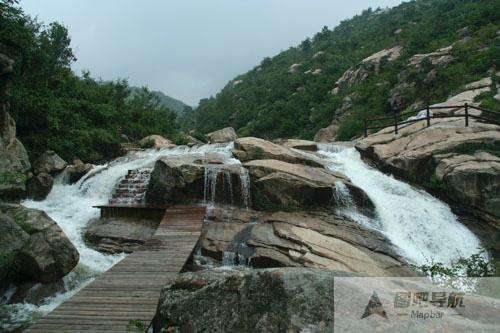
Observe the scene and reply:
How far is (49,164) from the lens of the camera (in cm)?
1688

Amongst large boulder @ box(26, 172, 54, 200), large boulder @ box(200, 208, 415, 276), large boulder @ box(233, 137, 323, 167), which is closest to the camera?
large boulder @ box(200, 208, 415, 276)

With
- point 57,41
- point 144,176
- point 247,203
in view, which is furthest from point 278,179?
point 57,41

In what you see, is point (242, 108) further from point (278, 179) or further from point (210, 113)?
point (278, 179)

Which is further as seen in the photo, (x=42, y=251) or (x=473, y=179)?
(x=473, y=179)

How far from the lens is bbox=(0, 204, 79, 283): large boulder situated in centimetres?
822

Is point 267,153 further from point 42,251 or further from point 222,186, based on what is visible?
point 42,251

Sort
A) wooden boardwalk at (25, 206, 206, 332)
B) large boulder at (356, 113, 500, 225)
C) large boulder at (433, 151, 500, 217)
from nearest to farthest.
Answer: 1. wooden boardwalk at (25, 206, 206, 332)
2. large boulder at (433, 151, 500, 217)
3. large boulder at (356, 113, 500, 225)

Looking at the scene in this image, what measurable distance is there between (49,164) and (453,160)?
1653 centimetres

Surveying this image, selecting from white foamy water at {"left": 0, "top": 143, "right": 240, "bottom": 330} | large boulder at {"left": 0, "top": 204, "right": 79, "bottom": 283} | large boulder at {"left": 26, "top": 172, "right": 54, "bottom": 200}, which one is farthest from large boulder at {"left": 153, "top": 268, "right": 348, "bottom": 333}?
large boulder at {"left": 26, "top": 172, "right": 54, "bottom": 200}

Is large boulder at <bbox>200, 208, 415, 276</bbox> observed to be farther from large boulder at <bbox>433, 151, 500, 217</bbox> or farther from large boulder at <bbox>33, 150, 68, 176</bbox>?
large boulder at <bbox>33, 150, 68, 176</bbox>

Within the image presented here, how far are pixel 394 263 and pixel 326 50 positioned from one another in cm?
5295

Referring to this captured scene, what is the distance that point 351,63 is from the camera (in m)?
47.0

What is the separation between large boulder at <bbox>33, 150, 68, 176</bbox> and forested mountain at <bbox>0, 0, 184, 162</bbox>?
0.95 meters

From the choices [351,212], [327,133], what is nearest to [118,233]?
[351,212]
